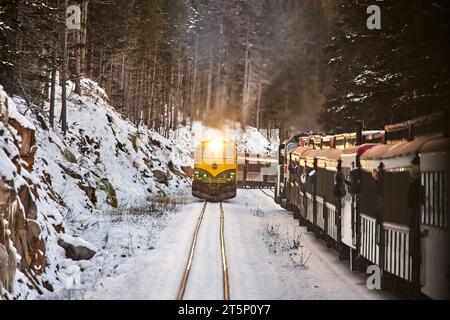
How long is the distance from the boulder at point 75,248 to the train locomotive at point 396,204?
7.14 meters

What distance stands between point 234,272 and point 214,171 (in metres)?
16.1

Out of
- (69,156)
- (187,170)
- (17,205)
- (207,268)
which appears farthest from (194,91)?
(17,205)

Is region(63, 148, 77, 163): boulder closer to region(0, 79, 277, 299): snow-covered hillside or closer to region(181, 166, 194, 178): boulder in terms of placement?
region(0, 79, 277, 299): snow-covered hillside

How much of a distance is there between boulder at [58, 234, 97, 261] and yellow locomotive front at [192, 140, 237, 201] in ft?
46.7

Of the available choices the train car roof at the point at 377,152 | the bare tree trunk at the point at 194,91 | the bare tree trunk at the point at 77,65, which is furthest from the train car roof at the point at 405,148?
the bare tree trunk at the point at 194,91

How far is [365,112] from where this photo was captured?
2145 centimetres

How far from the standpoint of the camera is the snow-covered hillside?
14.0 m

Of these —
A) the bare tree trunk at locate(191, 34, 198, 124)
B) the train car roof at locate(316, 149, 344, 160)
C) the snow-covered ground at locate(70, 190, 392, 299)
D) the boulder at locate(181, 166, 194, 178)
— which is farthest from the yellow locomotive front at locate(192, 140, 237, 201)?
the bare tree trunk at locate(191, 34, 198, 124)

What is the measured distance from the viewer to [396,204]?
10289mm

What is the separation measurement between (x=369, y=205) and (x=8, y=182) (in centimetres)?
803

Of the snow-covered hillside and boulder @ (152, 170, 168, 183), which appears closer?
the snow-covered hillside

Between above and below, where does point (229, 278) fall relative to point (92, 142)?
below
